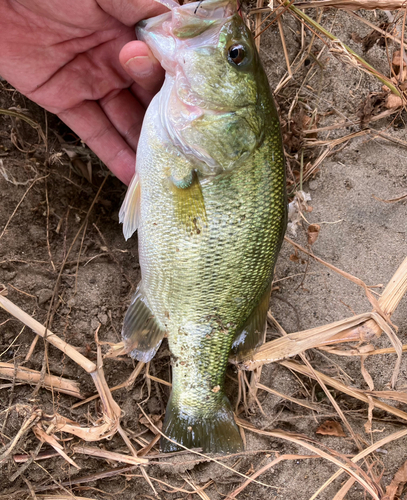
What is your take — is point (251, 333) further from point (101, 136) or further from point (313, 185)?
point (101, 136)

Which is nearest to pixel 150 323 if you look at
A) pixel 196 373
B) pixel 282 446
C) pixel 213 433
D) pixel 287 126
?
pixel 196 373

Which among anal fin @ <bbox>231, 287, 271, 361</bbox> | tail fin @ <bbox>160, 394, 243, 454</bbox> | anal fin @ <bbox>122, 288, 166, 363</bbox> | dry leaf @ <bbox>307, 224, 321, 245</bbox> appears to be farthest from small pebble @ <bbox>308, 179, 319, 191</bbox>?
tail fin @ <bbox>160, 394, 243, 454</bbox>

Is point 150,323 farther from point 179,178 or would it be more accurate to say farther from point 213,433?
point 179,178

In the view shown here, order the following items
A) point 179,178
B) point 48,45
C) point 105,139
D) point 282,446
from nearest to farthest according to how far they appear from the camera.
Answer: point 179,178 → point 48,45 → point 105,139 → point 282,446

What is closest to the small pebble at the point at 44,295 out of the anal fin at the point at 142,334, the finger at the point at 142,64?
the anal fin at the point at 142,334

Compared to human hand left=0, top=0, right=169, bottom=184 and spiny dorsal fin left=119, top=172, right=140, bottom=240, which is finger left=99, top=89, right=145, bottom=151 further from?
spiny dorsal fin left=119, top=172, right=140, bottom=240
